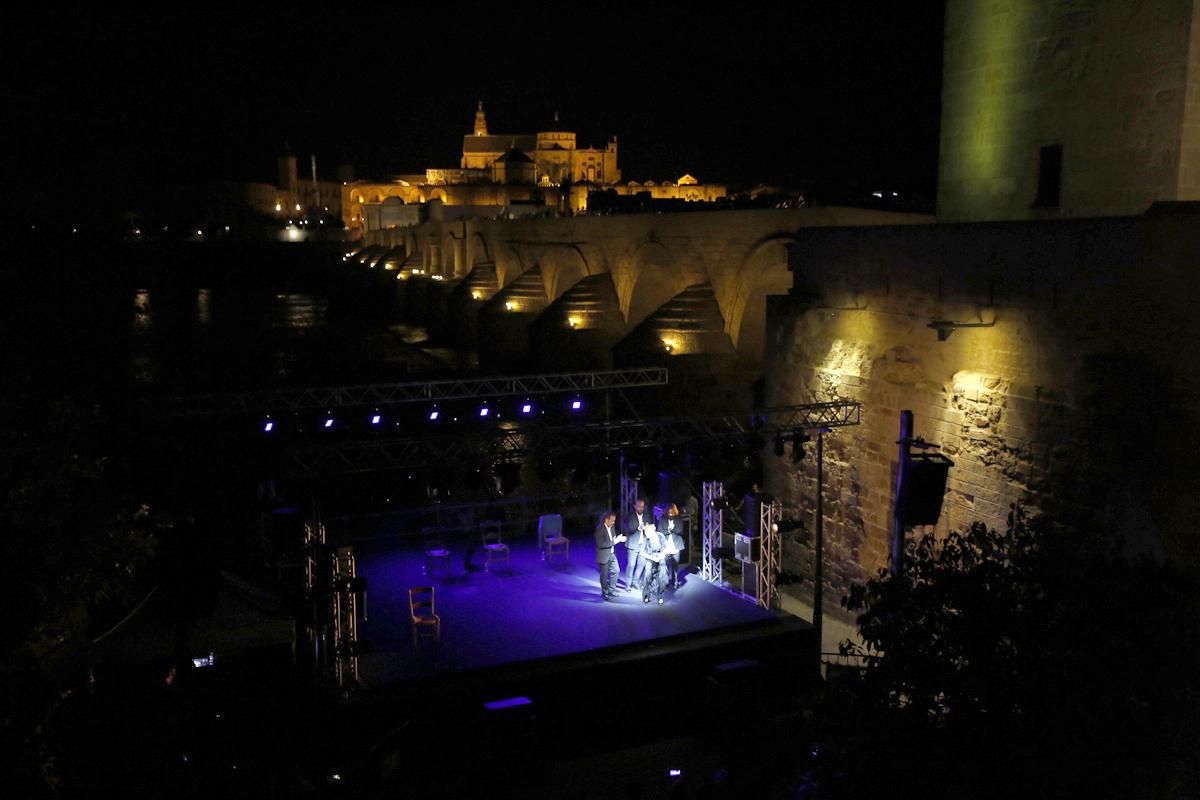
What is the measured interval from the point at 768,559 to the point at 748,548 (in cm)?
25

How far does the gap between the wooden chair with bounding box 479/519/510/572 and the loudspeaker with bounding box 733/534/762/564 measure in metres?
2.32

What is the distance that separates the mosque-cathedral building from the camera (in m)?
57.1

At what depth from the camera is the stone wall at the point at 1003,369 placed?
6707 millimetres

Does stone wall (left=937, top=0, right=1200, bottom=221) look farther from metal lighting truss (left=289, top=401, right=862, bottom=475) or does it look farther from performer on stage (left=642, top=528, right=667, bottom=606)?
performer on stage (left=642, top=528, right=667, bottom=606)

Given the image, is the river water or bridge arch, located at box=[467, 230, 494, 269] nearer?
the river water

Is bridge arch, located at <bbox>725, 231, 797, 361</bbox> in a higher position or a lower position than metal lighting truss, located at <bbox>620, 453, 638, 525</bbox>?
higher

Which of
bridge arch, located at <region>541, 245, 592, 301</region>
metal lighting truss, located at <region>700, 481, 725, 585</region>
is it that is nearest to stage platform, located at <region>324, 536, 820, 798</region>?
metal lighting truss, located at <region>700, 481, 725, 585</region>

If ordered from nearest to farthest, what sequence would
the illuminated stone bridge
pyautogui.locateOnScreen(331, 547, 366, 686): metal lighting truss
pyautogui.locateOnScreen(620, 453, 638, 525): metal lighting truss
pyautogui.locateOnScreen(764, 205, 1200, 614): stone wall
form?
1. pyautogui.locateOnScreen(764, 205, 1200, 614): stone wall
2. pyautogui.locateOnScreen(331, 547, 366, 686): metal lighting truss
3. pyautogui.locateOnScreen(620, 453, 638, 525): metal lighting truss
4. the illuminated stone bridge

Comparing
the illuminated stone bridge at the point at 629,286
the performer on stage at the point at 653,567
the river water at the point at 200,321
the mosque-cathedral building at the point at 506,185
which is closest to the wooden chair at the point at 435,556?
the performer on stage at the point at 653,567

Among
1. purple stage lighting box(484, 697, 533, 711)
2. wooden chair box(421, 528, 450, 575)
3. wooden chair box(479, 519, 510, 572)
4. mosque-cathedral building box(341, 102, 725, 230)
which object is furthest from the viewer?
mosque-cathedral building box(341, 102, 725, 230)

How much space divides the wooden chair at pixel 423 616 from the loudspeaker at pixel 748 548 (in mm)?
2885

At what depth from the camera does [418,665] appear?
7973 millimetres

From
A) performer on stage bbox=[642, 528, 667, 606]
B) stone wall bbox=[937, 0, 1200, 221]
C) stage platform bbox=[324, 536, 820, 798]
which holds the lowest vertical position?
stage platform bbox=[324, 536, 820, 798]

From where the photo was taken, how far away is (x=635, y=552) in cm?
938
